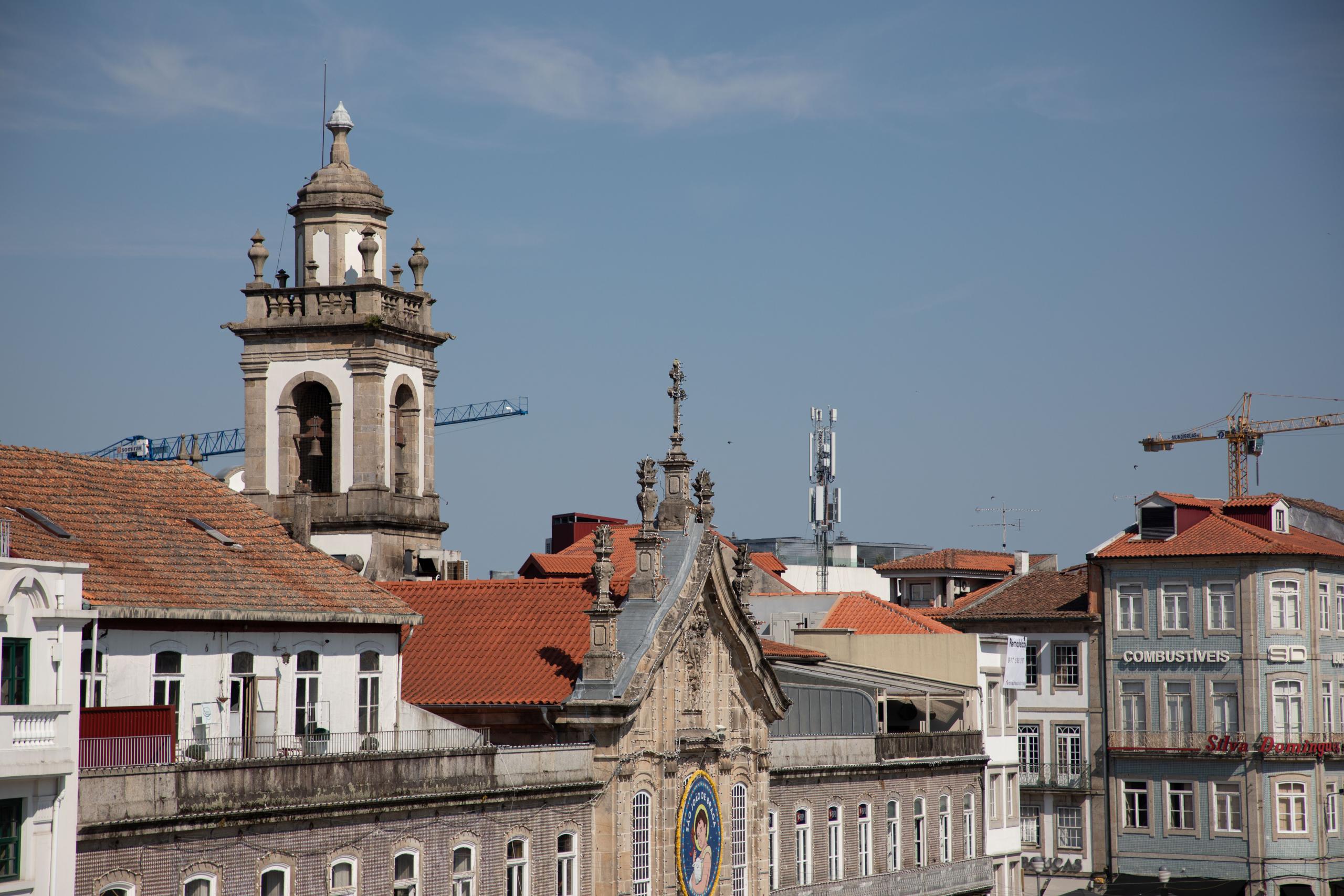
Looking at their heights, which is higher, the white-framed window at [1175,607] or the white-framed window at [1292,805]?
the white-framed window at [1175,607]

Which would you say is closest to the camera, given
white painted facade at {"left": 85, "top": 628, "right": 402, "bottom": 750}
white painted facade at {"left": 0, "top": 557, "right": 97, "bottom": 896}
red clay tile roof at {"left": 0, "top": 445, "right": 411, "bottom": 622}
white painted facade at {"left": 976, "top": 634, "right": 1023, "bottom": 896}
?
white painted facade at {"left": 0, "top": 557, "right": 97, "bottom": 896}

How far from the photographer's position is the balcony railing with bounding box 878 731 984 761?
6556 centimetres

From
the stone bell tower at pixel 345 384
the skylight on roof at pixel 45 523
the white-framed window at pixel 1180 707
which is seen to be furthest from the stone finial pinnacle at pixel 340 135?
the white-framed window at pixel 1180 707

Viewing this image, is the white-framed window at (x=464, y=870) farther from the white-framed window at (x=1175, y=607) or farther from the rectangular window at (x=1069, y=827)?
the rectangular window at (x=1069, y=827)

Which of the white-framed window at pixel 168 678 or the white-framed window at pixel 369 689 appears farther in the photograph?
the white-framed window at pixel 369 689

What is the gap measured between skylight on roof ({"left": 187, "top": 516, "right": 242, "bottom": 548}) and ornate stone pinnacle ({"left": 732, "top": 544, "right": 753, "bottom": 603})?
13896mm

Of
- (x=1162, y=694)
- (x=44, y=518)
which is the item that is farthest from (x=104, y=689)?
(x=1162, y=694)

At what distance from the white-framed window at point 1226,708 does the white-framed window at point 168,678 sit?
5449cm

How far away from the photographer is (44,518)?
4241 cm

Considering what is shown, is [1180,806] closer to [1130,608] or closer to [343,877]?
[1130,608]

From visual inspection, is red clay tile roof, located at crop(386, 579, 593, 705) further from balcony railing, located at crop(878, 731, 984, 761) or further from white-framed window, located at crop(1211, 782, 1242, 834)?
white-framed window, located at crop(1211, 782, 1242, 834)

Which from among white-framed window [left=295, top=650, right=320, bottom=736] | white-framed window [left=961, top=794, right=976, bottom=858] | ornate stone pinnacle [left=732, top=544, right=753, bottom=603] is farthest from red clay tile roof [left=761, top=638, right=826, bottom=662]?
white-framed window [left=295, top=650, right=320, bottom=736]

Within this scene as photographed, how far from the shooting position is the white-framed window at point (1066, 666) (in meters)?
90.1

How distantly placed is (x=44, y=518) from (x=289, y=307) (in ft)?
63.5
